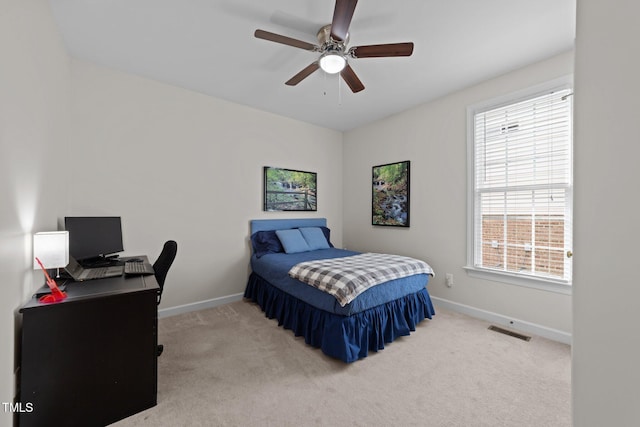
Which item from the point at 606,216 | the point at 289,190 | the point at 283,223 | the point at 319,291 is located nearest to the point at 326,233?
the point at 283,223

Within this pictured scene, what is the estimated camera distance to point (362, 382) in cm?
192

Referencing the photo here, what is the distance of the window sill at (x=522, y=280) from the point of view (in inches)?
96.5

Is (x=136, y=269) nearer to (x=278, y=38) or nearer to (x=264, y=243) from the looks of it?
(x=264, y=243)

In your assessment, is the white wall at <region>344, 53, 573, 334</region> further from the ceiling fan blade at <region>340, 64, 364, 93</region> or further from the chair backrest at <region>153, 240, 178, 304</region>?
the chair backrest at <region>153, 240, 178, 304</region>

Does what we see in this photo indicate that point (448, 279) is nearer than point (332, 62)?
No

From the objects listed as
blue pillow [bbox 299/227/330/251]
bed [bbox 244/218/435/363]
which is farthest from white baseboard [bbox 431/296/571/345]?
blue pillow [bbox 299/227/330/251]

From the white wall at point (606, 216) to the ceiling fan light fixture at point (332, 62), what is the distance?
183 centimetres

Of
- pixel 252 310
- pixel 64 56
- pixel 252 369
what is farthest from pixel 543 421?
pixel 64 56

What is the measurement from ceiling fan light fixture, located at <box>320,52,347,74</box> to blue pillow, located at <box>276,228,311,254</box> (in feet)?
7.24

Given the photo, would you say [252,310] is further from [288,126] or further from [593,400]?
[593,400]

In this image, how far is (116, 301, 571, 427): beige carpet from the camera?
161 centimetres

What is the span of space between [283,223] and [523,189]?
2988 mm

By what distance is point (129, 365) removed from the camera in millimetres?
1633

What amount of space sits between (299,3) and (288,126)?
2278 millimetres
